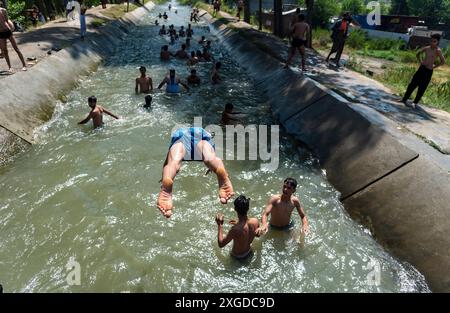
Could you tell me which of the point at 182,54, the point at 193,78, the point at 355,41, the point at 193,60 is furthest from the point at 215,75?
the point at 355,41

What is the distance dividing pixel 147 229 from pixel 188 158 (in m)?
1.81

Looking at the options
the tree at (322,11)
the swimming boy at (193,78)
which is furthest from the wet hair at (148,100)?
the tree at (322,11)

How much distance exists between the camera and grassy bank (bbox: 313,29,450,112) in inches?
539

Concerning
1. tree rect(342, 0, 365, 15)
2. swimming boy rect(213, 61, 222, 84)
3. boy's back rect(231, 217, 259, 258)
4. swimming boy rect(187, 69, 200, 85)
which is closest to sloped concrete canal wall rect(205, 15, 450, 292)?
boy's back rect(231, 217, 259, 258)

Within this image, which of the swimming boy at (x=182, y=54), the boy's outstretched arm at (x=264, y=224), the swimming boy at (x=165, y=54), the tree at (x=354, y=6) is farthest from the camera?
the tree at (x=354, y=6)

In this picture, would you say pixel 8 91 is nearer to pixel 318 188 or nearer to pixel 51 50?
pixel 51 50

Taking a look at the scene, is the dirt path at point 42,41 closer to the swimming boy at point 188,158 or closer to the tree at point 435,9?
the swimming boy at point 188,158

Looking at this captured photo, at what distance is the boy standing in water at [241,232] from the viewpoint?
5760mm

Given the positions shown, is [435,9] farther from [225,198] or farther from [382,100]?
[225,198]

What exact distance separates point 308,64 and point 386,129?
857 cm

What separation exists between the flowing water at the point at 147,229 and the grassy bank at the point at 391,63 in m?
6.33

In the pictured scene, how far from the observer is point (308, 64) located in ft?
55.6

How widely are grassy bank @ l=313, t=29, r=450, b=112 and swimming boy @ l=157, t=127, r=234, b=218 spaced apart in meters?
9.69
